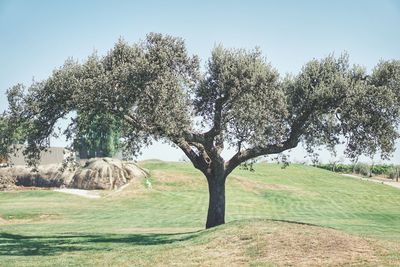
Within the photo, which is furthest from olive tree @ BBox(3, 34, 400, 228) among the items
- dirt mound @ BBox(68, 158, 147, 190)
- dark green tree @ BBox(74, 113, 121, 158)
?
dirt mound @ BBox(68, 158, 147, 190)

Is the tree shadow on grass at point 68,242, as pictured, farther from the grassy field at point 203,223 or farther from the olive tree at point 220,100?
the olive tree at point 220,100

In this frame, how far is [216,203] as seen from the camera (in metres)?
33.7

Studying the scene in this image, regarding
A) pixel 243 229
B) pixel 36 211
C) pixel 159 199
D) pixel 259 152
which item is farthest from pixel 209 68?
pixel 159 199

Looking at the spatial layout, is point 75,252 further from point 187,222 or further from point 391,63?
point 391,63

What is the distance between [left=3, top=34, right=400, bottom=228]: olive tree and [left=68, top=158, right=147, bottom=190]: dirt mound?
32.8 m

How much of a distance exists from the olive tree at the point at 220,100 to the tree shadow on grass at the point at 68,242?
19.2ft

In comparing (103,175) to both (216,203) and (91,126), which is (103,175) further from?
(216,203)

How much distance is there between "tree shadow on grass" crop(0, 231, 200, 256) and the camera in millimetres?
25875

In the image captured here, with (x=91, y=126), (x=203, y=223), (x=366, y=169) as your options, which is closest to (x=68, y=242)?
(x=91, y=126)

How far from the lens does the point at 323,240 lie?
71.9ft

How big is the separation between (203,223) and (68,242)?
1465cm

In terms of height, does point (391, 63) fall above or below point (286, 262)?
above

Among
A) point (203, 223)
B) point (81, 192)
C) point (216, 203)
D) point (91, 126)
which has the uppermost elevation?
point (91, 126)

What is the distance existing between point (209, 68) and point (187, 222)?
53.6 ft
